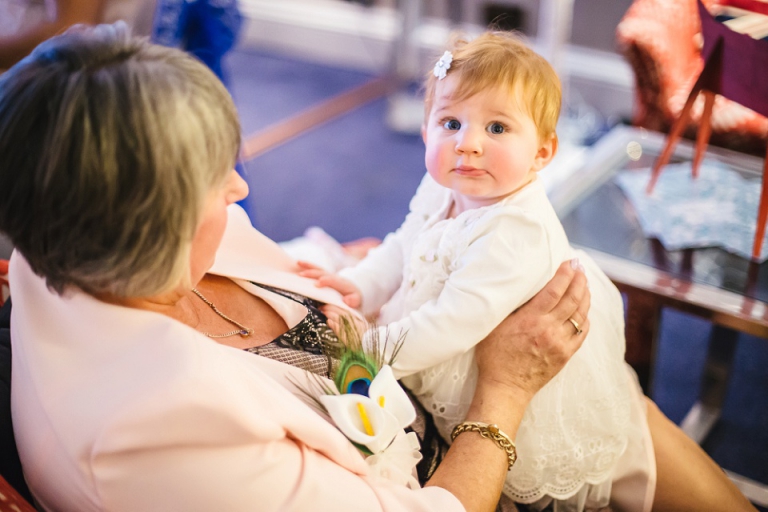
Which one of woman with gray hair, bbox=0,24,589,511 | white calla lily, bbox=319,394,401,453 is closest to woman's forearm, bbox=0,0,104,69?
woman with gray hair, bbox=0,24,589,511

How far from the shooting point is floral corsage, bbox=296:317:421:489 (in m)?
0.88

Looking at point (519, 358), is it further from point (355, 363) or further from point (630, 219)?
point (630, 219)

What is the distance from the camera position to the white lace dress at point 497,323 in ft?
3.53

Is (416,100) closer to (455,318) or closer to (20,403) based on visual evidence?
(455,318)

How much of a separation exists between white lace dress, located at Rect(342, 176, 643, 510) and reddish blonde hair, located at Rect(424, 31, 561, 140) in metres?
0.13

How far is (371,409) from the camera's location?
2.93 feet

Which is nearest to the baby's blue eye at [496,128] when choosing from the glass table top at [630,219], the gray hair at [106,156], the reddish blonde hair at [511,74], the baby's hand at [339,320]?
the reddish blonde hair at [511,74]

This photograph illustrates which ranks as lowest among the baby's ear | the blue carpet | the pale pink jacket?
the blue carpet

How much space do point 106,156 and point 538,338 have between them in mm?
675

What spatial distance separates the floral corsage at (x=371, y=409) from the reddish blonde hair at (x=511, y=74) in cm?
44

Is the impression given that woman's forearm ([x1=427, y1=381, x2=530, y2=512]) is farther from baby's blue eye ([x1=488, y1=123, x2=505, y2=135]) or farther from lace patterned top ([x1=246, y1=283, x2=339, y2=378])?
baby's blue eye ([x1=488, y1=123, x2=505, y2=135])

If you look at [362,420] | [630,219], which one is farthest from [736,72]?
[362,420]

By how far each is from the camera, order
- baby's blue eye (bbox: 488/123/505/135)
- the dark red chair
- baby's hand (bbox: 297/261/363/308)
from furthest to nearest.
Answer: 1. the dark red chair
2. baby's hand (bbox: 297/261/363/308)
3. baby's blue eye (bbox: 488/123/505/135)

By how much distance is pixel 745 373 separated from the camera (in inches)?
87.9
